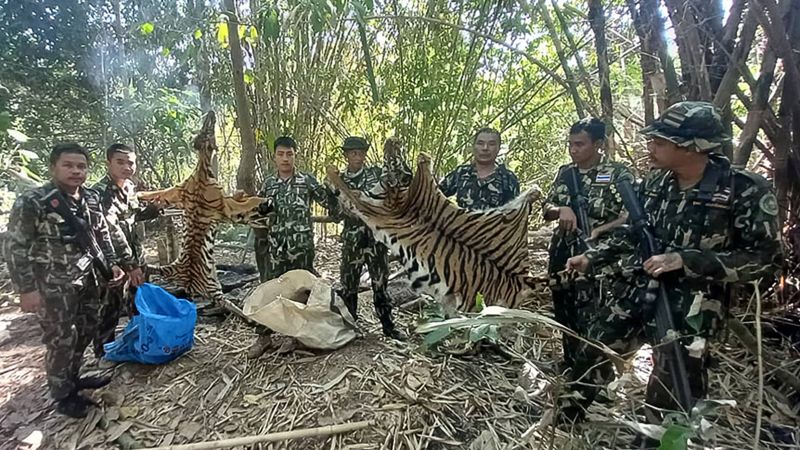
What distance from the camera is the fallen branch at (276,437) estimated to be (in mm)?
2068

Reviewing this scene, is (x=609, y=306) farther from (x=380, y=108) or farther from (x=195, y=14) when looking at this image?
(x=195, y=14)

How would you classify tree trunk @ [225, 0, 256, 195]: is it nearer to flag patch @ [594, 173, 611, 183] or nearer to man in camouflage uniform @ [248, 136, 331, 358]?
man in camouflage uniform @ [248, 136, 331, 358]

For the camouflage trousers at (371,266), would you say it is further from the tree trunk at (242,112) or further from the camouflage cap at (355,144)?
the tree trunk at (242,112)

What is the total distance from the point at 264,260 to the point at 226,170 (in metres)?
3.65

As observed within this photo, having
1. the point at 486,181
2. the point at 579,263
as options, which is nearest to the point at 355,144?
the point at 486,181

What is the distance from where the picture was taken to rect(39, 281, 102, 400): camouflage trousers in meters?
2.46

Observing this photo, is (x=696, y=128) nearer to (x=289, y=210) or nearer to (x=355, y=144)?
(x=355, y=144)

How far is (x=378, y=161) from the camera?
415cm

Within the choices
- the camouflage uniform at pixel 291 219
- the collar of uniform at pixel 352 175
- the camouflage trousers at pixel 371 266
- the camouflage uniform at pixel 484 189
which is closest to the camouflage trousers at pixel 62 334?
the camouflage uniform at pixel 291 219

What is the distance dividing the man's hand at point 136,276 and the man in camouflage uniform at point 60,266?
0.75 ft

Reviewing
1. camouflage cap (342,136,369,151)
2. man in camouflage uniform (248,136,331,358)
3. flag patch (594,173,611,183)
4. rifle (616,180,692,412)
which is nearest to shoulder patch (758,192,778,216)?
rifle (616,180,692,412)

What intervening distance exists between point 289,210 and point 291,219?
63 mm

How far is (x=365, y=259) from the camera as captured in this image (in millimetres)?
3059

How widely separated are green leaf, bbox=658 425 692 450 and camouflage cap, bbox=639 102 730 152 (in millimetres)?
969
